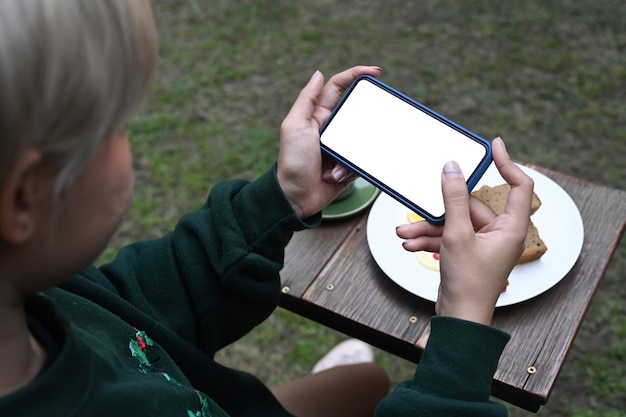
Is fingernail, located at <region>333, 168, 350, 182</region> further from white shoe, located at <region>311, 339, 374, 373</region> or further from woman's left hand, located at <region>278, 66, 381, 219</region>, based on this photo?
white shoe, located at <region>311, 339, 374, 373</region>

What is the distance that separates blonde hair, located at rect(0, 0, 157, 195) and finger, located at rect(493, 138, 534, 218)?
536mm

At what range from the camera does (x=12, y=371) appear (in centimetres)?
70

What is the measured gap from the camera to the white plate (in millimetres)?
1145

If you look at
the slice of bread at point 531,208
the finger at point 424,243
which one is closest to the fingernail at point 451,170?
the finger at point 424,243

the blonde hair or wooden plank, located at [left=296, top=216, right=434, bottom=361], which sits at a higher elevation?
the blonde hair

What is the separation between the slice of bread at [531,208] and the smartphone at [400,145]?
196 millimetres

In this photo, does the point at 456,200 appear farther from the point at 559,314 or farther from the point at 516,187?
the point at 559,314

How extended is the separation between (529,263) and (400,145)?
31 cm

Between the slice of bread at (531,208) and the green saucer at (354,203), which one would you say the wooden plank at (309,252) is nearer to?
the green saucer at (354,203)

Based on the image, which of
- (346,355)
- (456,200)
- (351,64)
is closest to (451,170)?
(456,200)

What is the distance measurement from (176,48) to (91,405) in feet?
8.04

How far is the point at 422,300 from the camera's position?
117 centimetres

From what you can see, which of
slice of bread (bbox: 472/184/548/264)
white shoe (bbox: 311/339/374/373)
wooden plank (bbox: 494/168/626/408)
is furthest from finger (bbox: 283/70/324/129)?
white shoe (bbox: 311/339/374/373)

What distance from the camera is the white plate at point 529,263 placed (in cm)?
114
